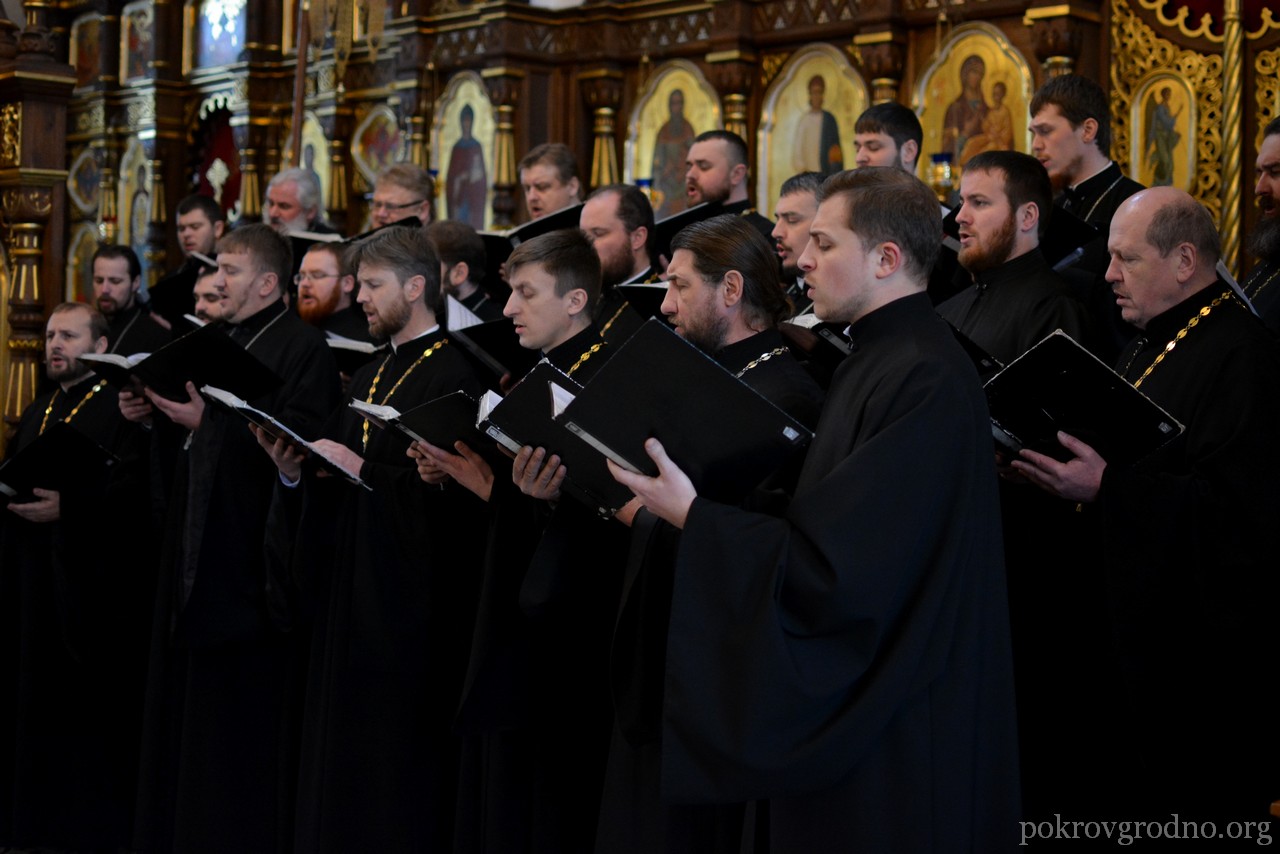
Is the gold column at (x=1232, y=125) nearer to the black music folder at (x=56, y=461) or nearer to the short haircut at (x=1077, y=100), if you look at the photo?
the short haircut at (x=1077, y=100)

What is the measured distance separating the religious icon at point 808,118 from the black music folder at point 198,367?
4862 mm

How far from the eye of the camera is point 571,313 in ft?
16.2

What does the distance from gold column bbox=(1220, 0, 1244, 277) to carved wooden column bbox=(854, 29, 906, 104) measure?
1883 millimetres

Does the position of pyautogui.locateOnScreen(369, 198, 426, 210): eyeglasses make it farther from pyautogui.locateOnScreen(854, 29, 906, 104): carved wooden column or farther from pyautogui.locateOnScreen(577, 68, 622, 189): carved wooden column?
pyautogui.locateOnScreen(577, 68, 622, 189): carved wooden column

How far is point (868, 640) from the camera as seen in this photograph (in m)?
3.22

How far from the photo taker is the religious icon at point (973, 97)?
28.3ft

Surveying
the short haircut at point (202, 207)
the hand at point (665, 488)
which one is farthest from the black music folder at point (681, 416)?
the short haircut at point (202, 207)

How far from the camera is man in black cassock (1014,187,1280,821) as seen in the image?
426 centimetres

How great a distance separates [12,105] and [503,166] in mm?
3600

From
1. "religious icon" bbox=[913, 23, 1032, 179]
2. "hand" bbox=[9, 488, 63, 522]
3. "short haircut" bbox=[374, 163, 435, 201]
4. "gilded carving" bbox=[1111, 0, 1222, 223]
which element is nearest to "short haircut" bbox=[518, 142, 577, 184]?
"short haircut" bbox=[374, 163, 435, 201]

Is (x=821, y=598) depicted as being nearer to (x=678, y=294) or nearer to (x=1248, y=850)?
(x=678, y=294)

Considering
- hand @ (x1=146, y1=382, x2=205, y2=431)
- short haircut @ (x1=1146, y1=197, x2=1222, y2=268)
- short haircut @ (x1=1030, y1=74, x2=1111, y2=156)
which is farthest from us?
short haircut @ (x1=1030, y1=74, x2=1111, y2=156)

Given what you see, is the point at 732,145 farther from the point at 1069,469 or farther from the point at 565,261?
the point at 1069,469

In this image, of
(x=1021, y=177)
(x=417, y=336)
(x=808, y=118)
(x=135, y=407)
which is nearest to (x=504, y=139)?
(x=808, y=118)
